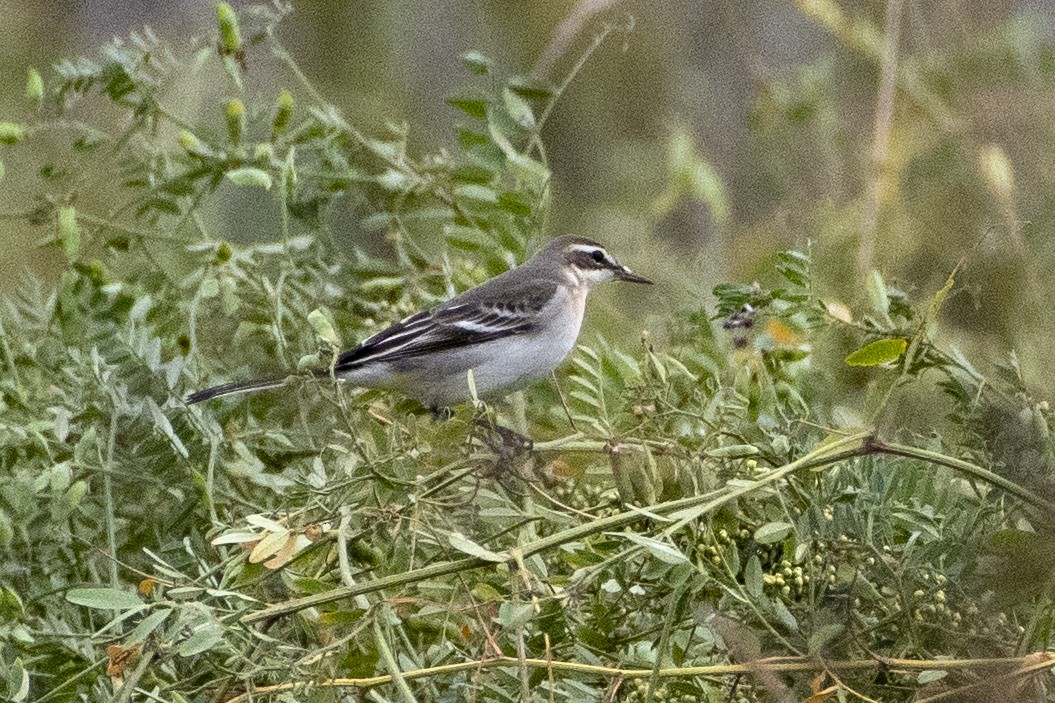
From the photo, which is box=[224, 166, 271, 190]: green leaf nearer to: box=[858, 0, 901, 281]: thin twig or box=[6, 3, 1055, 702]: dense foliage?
box=[6, 3, 1055, 702]: dense foliage

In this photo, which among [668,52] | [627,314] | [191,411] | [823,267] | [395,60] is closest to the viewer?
[191,411]

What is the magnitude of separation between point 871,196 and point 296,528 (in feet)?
5.71

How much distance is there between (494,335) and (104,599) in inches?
82.8

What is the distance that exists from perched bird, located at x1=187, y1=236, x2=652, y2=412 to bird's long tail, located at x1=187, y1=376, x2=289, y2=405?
1.00 ft

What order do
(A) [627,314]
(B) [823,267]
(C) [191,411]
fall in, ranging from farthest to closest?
1. (A) [627,314]
2. (B) [823,267]
3. (C) [191,411]

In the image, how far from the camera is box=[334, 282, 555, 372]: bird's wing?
2859 millimetres

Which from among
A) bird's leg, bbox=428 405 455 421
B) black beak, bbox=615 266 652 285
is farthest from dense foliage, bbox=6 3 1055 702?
black beak, bbox=615 266 652 285

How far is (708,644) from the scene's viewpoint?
1.61m

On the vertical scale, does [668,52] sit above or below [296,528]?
below

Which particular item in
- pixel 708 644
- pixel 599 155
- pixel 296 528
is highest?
pixel 296 528

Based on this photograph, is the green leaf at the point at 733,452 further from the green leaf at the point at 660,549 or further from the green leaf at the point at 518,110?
the green leaf at the point at 518,110

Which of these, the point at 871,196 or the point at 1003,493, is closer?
the point at 1003,493

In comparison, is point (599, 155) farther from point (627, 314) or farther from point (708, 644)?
point (708, 644)

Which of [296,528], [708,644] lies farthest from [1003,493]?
[296,528]
